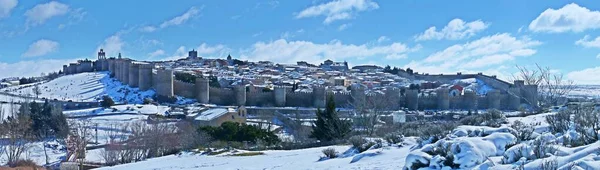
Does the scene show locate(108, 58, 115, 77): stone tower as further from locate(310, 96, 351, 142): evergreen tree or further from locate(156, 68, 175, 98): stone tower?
locate(310, 96, 351, 142): evergreen tree

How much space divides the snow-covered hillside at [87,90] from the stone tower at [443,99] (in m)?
19.1

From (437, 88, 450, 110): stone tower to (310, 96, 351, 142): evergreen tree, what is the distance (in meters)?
25.6

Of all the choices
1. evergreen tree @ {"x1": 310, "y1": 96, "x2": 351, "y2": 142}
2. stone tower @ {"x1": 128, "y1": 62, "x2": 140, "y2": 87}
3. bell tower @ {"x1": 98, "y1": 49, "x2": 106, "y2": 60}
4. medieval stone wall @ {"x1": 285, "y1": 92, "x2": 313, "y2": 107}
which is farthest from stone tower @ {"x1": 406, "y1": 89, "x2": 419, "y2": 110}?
bell tower @ {"x1": 98, "y1": 49, "x2": 106, "y2": 60}

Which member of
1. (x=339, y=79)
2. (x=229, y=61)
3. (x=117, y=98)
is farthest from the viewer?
(x=229, y=61)

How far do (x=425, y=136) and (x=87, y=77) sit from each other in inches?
1985

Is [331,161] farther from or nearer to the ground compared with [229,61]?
nearer to the ground

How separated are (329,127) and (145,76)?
28.4m

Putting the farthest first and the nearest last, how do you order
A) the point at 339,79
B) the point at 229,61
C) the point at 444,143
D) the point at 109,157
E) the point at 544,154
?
the point at 229,61
the point at 339,79
the point at 109,157
the point at 444,143
the point at 544,154

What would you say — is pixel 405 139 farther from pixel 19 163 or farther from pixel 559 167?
pixel 19 163

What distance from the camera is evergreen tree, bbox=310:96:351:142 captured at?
16828mm

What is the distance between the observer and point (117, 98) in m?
42.1

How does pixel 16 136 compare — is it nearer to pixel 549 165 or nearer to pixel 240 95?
pixel 240 95

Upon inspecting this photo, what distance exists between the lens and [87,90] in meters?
47.3

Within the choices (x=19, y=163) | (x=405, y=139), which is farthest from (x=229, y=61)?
(x=405, y=139)
